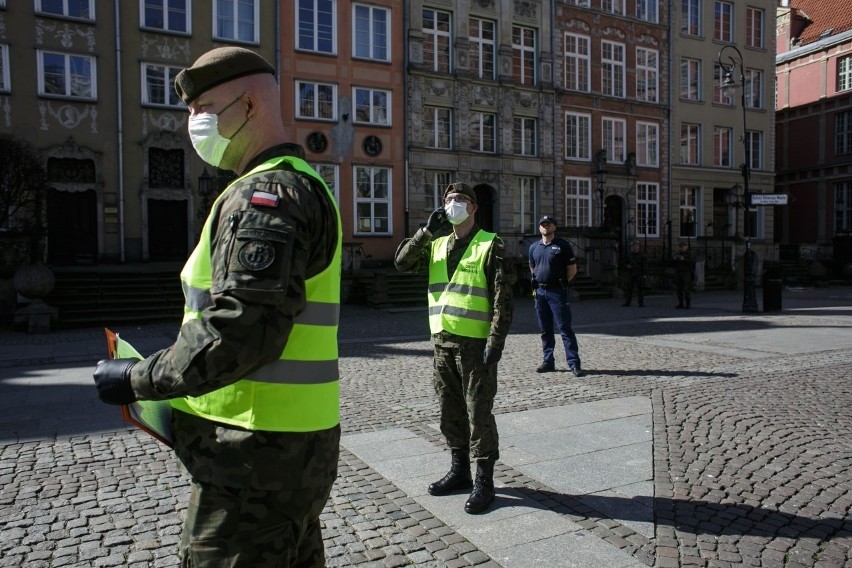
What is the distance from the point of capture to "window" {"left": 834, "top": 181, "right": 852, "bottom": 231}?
37.8 m

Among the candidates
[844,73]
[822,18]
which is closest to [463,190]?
[844,73]

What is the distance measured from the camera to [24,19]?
19844mm

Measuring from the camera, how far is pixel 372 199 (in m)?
25.6

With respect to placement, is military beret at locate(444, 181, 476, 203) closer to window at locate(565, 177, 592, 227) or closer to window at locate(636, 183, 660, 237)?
window at locate(565, 177, 592, 227)

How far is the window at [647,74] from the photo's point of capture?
3247 centimetres

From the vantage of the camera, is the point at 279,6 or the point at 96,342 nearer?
the point at 96,342

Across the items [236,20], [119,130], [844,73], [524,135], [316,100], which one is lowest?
[119,130]

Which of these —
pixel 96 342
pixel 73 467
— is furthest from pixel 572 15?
pixel 73 467

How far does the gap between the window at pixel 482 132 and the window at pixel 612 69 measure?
6794 millimetres

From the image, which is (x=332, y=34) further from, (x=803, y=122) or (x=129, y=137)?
(x=803, y=122)

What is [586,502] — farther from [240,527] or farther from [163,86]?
[163,86]

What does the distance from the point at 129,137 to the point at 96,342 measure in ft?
35.8

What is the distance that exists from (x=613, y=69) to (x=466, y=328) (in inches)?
1199

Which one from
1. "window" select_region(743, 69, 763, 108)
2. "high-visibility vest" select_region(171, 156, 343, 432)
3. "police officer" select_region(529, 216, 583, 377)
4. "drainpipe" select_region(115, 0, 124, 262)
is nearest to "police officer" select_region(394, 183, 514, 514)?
"high-visibility vest" select_region(171, 156, 343, 432)
